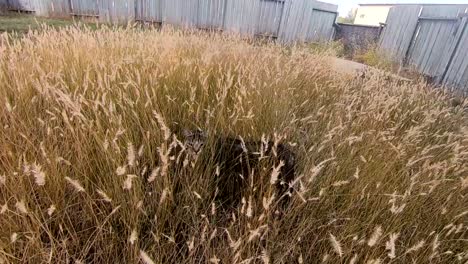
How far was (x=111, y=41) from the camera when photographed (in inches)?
108

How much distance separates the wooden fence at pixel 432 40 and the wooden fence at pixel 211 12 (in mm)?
2957

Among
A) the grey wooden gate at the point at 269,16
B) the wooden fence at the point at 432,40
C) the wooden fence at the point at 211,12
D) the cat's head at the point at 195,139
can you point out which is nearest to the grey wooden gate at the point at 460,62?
the wooden fence at the point at 432,40

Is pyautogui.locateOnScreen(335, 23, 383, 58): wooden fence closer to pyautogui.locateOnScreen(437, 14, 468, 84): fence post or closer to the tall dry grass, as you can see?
pyautogui.locateOnScreen(437, 14, 468, 84): fence post

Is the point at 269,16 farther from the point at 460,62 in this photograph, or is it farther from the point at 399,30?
the point at 460,62

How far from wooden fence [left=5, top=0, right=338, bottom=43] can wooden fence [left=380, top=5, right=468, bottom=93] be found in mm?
2957

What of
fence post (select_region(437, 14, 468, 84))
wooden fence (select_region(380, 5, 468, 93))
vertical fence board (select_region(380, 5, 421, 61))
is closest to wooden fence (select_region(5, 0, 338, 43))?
vertical fence board (select_region(380, 5, 421, 61))

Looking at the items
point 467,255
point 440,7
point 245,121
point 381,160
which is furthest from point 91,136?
point 440,7

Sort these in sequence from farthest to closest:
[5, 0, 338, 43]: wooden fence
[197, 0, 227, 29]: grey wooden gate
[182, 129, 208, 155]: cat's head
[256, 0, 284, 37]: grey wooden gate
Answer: [256, 0, 284, 37]: grey wooden gate < [197, 0, 227, 29]: grey wooden gate < [5, 0, 338, 43]: wooden fence < [182, 129, 208, 155]: cat's head

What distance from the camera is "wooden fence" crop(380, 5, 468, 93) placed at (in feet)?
21.3

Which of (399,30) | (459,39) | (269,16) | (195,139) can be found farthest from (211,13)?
(195,139)

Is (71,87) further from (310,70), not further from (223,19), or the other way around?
(223,19)

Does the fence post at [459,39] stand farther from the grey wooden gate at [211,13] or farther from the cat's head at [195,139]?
the cat's head at [195,139]

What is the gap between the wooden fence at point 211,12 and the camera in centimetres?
814

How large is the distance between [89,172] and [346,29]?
13651 mm
